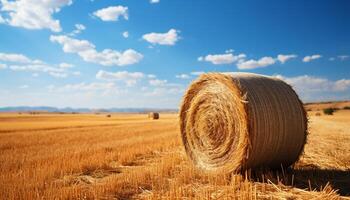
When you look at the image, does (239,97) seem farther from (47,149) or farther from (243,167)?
(47,149)

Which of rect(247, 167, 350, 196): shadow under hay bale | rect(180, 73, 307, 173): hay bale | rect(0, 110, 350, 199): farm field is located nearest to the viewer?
Result: rect(0, 110, 350, 199): farm field

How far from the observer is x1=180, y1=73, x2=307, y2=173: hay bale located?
22.2 feet

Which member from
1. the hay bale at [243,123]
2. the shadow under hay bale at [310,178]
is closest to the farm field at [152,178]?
the shadow under hay bale at [310,178]

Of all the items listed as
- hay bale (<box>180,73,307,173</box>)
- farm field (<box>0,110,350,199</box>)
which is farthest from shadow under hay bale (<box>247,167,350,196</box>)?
hay bale (<box>180,73,307,173</box>)

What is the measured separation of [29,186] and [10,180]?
840 mm

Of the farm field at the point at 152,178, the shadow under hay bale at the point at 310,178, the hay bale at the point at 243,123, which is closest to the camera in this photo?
the farm field at the point at 152,178

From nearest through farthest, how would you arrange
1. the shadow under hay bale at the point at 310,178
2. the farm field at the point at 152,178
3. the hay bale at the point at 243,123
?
the farm field at the point at 152,178
the shadow under hay bale at the point at 310,178
the hay bale at the point at 243,123

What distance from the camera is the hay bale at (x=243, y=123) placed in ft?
22.2

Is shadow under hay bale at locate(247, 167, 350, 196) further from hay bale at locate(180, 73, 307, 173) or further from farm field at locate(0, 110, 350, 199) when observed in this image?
hay bale at locate(180, 73, 307, 173)

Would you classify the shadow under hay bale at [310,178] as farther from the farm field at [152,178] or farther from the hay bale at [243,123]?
the hay bale at [243,123]

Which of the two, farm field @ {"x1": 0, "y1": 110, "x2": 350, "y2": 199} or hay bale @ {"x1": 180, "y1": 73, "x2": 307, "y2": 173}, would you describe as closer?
farm field @ {"x1": 0, "y1": 110, "x2": 350, "y2": 199}

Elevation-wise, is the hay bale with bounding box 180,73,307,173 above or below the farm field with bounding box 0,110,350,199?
above

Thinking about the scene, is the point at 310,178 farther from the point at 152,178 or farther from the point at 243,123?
the point at 152,178

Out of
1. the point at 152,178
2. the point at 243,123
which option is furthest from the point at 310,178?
the point at 152,178
